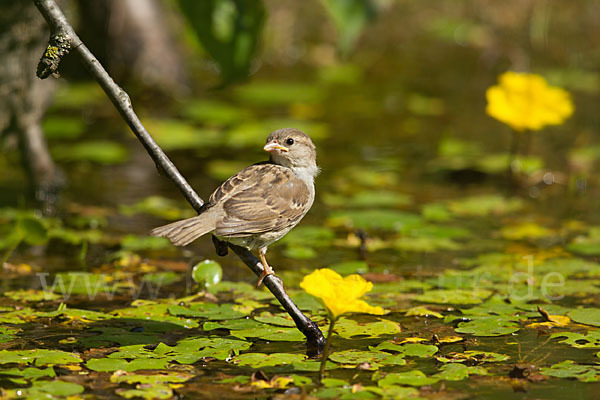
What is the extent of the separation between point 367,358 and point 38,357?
1.16m

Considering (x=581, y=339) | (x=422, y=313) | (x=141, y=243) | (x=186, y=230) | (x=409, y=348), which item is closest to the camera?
(x=186, y=230)

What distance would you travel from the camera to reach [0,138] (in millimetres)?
5844

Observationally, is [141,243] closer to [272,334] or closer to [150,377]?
[272,334]

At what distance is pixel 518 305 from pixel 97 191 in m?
3.01

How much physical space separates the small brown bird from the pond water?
405mm

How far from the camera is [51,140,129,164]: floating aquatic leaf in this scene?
6828 mm

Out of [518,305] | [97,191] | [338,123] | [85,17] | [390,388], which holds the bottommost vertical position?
[390,388]

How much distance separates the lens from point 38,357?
345 cm

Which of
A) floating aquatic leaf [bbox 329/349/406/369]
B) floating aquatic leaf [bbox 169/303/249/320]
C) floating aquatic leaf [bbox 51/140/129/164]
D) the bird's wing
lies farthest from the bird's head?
floating aquatic leaf [bbox 51/140/129/164]

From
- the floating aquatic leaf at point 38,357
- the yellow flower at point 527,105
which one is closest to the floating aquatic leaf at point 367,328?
the floating aquatic leaf at point 38,357

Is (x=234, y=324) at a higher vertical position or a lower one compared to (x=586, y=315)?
lower

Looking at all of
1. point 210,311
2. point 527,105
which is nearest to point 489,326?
point 210,311

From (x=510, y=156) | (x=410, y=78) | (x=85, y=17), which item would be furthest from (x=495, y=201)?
(x=85, y=17)

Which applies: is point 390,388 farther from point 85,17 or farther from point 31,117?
point 85,17
